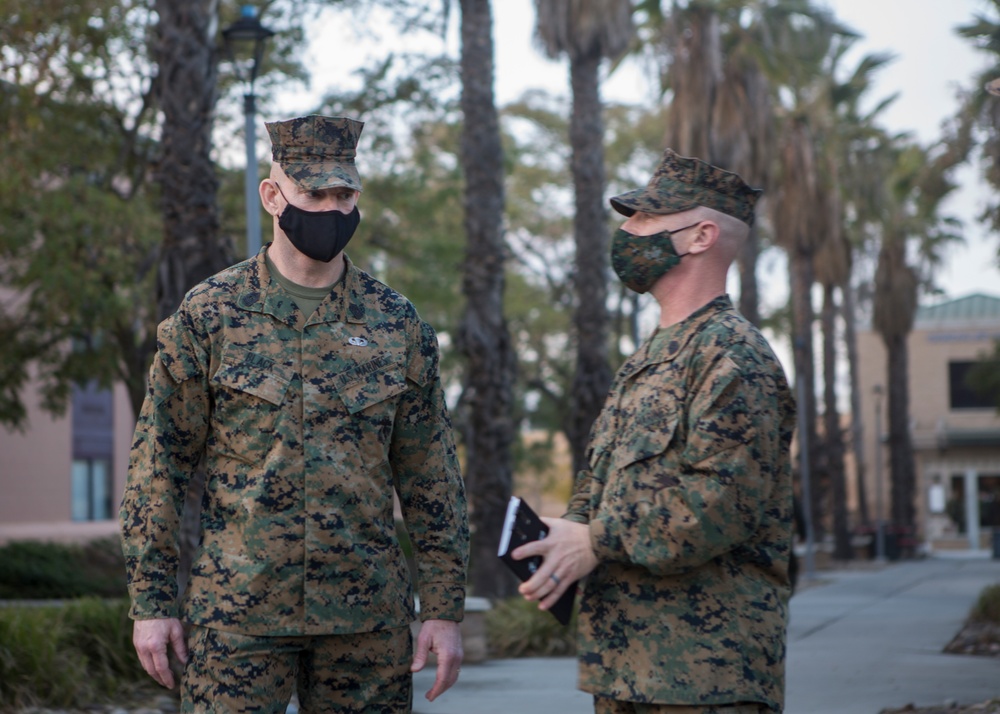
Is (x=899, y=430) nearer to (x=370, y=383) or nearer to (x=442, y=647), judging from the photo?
(x=442, y=647)

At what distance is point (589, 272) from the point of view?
16.7 meters

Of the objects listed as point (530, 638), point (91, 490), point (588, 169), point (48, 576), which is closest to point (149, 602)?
point (530, 638)

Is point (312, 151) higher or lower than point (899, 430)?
higher

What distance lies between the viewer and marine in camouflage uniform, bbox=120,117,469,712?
3.54m

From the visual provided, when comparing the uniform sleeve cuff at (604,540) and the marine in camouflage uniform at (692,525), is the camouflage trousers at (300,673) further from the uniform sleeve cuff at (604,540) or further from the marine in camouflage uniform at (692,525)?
the uniform sleeve cuff at (604,540)

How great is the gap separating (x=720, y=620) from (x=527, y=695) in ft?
21.8

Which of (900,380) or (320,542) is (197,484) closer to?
(320,542)

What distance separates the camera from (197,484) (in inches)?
363

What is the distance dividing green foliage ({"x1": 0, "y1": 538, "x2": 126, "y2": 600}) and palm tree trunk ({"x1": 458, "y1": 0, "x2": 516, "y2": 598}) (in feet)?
28.2

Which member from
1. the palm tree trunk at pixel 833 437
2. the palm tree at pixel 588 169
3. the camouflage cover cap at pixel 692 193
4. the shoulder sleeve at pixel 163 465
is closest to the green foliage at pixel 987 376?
the palm tree trunk at pixel 833 437

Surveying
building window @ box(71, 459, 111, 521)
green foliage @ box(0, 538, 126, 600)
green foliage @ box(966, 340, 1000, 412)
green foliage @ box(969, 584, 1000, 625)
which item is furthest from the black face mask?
building window @ box(71, 459, 111, 521)

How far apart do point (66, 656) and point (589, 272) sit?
9.01 meters

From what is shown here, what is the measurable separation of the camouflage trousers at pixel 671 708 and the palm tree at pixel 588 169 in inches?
502

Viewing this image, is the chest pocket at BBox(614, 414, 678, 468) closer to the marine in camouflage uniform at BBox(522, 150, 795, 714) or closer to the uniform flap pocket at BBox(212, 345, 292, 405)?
the marine in camouflage uniform at BBox(522, 150, 795, 714)
